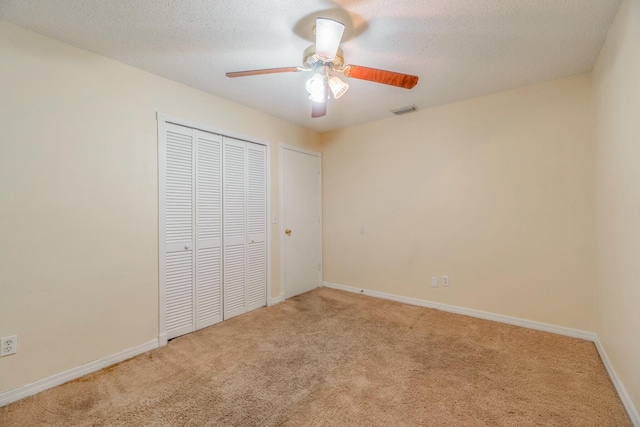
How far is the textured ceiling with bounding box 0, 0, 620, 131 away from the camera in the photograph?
5.39 feet

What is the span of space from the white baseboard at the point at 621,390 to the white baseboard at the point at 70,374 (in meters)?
3.25

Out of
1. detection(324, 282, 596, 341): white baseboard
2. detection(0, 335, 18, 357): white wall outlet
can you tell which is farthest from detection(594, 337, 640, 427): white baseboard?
detection(0, 335, 18, 357): white wall outlet

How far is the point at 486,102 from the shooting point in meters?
2.93

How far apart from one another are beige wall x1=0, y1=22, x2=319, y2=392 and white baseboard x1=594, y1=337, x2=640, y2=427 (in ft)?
10.7

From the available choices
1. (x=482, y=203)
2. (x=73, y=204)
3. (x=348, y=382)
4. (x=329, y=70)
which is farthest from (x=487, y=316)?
(x=73, y=204)

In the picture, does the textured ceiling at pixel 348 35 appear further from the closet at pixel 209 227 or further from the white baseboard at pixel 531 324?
the white baseboard at pixel 531 324

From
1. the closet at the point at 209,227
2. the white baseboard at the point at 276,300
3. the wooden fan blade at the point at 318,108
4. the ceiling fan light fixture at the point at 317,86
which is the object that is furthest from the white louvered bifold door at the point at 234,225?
the ceiling fan light fixture at the point at 317,86

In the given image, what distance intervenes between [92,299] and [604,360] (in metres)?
3.86

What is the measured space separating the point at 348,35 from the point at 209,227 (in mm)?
2142

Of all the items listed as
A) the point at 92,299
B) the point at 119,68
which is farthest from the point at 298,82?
the point at 92,299

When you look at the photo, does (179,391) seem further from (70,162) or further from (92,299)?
(70,162)

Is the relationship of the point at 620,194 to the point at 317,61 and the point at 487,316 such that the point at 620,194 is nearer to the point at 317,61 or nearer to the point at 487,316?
the point at 487,316

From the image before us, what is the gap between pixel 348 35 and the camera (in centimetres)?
189

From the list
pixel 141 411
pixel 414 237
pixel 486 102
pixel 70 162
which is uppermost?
pixel 486 102
